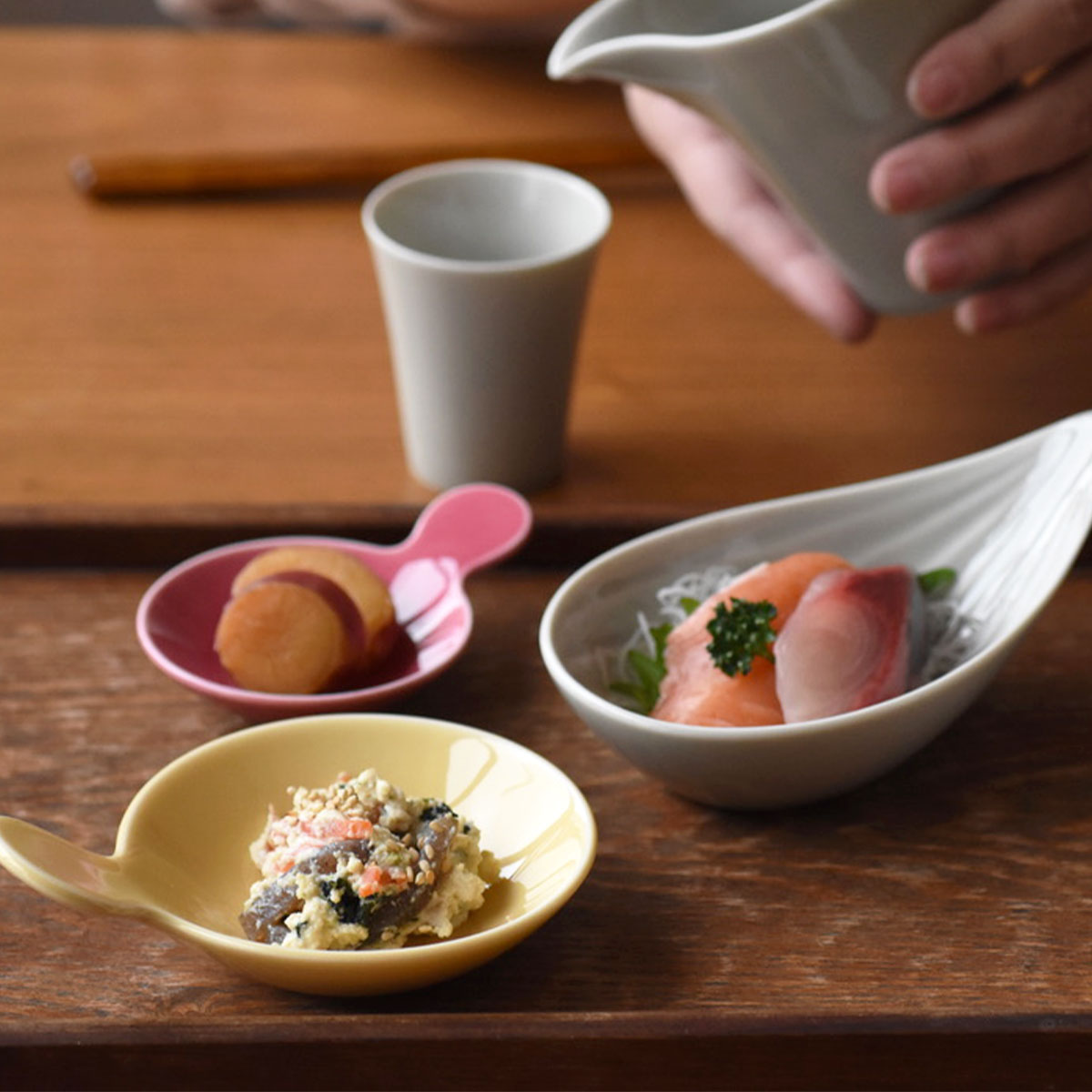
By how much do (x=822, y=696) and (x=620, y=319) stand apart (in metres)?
0.54

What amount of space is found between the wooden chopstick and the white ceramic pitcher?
0.39 m

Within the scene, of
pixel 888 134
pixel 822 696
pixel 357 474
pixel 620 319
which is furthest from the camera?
pixel 620 319

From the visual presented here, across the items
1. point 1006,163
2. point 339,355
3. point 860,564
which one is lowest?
point 339,355

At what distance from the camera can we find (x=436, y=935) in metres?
0.63

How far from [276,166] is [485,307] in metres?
0.48

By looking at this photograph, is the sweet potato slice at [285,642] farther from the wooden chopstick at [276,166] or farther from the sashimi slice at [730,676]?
the wooden chopstick at [276,166]

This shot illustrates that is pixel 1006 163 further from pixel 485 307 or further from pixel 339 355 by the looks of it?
pixel 339 355

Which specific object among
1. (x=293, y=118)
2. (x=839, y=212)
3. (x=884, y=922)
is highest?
(x=839, y=212)

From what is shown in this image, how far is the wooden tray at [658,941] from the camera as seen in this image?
593 mm

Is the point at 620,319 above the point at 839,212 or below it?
below

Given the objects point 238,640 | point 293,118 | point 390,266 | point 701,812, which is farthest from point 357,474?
point 293,118

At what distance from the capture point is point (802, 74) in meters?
0.84

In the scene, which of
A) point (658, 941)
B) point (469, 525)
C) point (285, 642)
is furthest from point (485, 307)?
point (658, 941)

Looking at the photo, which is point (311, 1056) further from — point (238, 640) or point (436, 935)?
point (238, 640)
